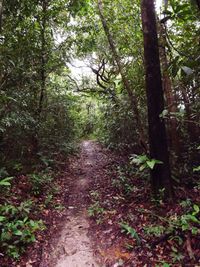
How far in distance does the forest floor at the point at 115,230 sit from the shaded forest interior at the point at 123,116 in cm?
3

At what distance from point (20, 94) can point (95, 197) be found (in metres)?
3.25

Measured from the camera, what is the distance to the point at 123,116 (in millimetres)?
9305

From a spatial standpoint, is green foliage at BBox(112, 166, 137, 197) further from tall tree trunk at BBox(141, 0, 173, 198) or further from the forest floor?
tall tree trunk at BBox(141, 0, 173, 198)

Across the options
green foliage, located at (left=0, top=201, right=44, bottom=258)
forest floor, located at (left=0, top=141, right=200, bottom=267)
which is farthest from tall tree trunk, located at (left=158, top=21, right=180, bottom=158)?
green foliage, located at (left=0, top=201, right=44, bottom=258)

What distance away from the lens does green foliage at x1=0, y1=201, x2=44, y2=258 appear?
366cm

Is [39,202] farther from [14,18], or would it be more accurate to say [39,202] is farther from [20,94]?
[14,18]

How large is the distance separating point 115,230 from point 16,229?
1.72 m

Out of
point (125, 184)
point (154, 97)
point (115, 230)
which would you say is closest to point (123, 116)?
point (125, 184)

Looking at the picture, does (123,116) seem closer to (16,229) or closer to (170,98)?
(170,98)

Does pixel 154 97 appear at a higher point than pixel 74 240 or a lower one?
higher

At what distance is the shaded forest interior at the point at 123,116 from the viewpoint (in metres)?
3.87

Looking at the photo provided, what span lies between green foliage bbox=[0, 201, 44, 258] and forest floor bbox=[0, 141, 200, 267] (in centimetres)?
13

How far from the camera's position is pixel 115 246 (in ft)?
13.0

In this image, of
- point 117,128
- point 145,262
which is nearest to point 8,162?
point 145,262
